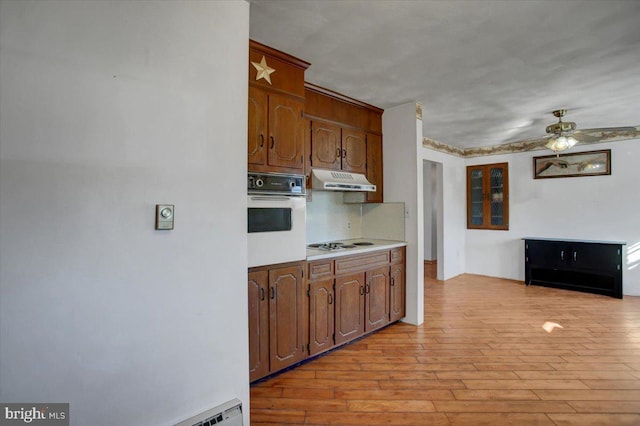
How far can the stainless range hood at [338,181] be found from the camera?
2.99m

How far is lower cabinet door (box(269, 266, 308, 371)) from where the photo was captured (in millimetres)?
2400

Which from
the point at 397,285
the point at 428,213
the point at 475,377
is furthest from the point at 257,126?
the point at 428,213

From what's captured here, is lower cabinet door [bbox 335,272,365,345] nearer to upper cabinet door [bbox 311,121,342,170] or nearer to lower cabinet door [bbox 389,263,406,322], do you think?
lower cabinet door [bbox 389,263,406,322]

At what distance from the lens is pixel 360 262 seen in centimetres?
315

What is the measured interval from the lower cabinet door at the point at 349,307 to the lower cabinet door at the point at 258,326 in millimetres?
830

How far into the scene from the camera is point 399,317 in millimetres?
3668

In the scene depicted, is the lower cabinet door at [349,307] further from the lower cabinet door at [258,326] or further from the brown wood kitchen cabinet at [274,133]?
the brown wood kitchen cabinet at [274,133]

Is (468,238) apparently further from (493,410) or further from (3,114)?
(3,114)

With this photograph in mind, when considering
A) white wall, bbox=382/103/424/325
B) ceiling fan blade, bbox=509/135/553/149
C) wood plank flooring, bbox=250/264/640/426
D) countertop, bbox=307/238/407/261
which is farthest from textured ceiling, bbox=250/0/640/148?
wood plank flooring, bbox=250/264/640/426

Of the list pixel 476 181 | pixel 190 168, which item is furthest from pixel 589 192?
pixel 190 168

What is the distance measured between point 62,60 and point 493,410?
121 inches

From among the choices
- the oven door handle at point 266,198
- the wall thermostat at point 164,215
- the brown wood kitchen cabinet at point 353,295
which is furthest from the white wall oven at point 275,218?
the wall thermostat at point 164,215

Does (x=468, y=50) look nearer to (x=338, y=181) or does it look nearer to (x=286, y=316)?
(x=338, y=181)

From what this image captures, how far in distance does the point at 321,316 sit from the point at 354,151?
1851 millimetres
